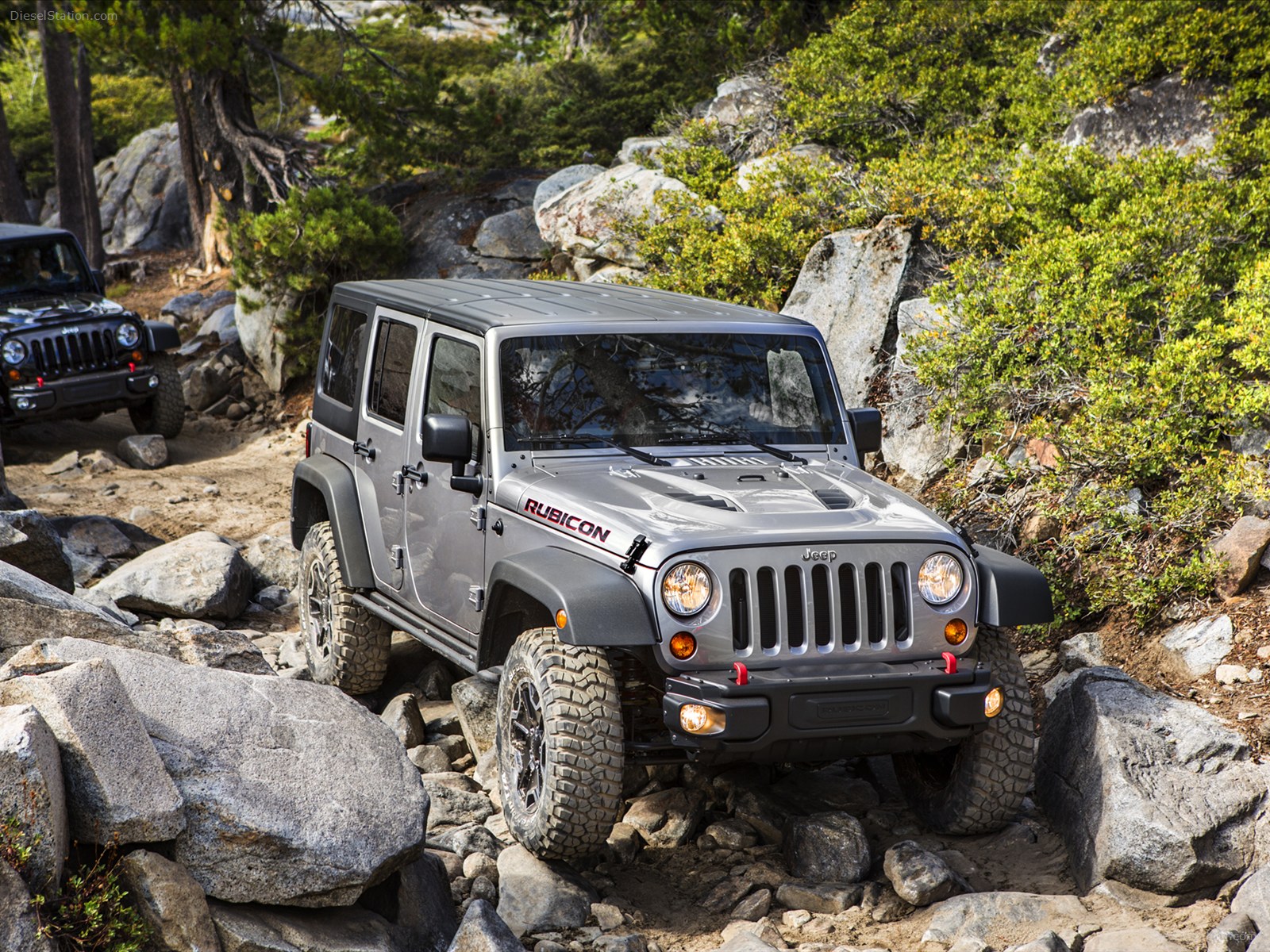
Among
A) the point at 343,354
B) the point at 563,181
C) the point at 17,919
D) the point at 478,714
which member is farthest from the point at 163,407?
the point at 17,919

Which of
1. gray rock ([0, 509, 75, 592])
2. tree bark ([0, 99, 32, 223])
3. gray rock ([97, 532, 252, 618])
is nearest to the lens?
gray rock ([0, 509, 75, 592])

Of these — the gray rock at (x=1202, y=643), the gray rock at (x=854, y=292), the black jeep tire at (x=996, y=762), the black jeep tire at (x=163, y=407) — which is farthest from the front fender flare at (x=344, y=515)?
the black jeep tire at (x=163, y=407)

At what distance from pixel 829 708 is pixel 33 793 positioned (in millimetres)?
2417

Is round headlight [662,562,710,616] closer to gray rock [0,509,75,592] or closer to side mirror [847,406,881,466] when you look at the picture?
side mirror [847,406,881,466]

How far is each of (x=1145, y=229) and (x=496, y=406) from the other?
190 inches

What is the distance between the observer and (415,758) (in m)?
5.68

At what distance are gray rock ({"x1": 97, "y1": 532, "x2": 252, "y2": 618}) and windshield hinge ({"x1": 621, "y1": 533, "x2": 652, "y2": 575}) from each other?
14.0 feet

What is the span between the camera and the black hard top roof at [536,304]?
535 cm

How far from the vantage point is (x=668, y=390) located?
17.3 feet

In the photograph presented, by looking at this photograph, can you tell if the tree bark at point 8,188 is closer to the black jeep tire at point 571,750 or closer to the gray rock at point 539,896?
the black jeep tire at point 571,750

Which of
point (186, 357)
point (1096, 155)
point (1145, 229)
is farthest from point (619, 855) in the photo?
point (186, 357)

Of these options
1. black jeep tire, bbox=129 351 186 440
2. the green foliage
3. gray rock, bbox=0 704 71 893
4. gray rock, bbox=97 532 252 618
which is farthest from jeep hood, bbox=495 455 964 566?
the green foliage

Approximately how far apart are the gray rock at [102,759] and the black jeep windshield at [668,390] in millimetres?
1872

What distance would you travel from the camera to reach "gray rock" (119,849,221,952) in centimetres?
353
